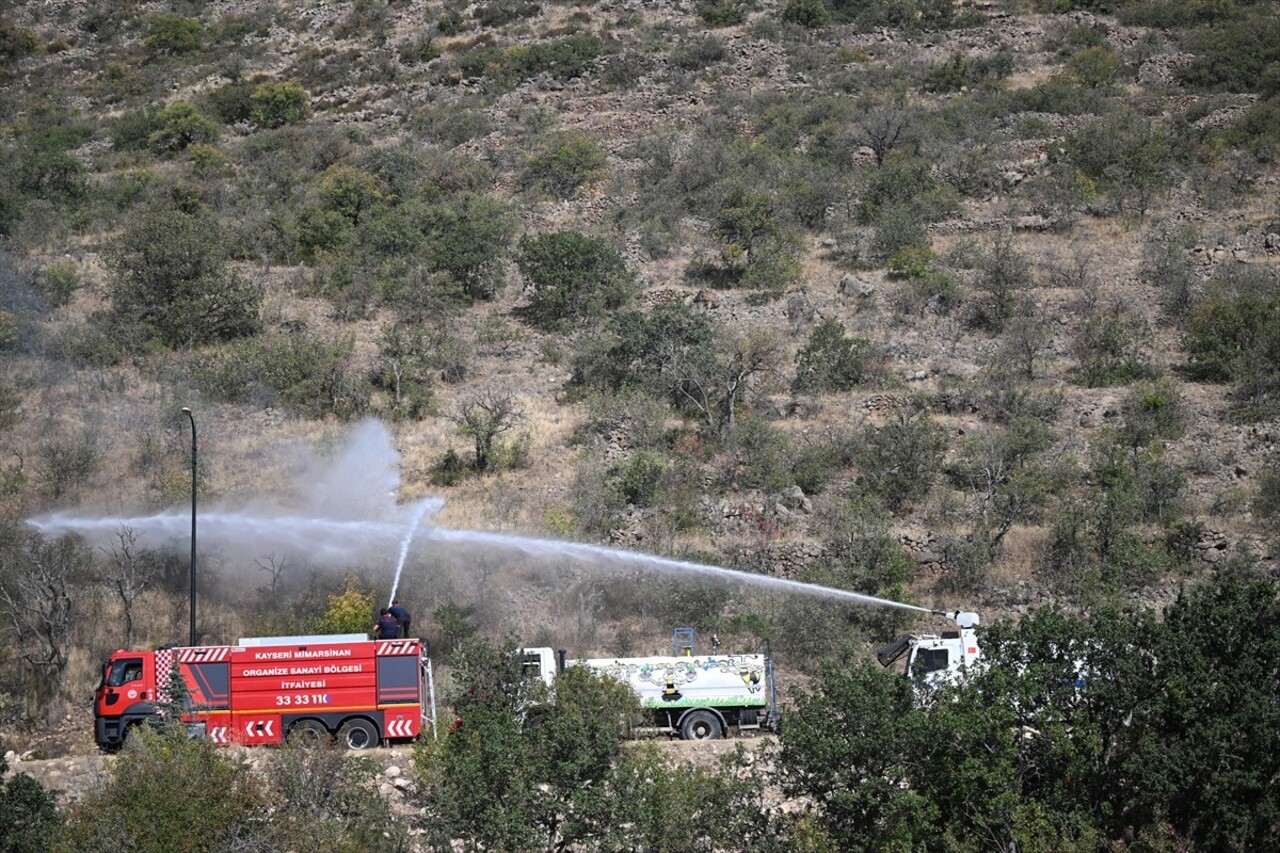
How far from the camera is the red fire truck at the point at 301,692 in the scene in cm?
2578

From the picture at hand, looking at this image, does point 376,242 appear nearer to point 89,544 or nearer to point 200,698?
point 89,544

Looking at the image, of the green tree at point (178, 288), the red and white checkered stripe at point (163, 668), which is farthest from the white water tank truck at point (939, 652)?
the green tree at point (178, 288)

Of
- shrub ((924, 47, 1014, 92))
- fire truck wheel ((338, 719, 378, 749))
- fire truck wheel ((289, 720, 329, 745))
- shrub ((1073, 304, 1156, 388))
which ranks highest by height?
shrub ((924, 47, 1014, 92))

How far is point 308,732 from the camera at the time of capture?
25.6m

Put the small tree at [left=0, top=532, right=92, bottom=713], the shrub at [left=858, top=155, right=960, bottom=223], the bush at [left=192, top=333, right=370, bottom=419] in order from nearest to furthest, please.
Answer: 1. the small tree at [left=0, top=532, right=92, bottom=713]
2. the bush at [left=192, top=333, right=370, bottom=419]
3. the shrub at [left=858, top=155, right=960, bottom=223]

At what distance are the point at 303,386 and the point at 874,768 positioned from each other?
78.4 feet

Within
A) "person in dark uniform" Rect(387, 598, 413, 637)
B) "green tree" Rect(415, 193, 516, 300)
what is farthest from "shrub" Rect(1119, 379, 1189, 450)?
"green tree" Rect(415, 193, 516, 300)

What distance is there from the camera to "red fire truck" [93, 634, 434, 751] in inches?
1015

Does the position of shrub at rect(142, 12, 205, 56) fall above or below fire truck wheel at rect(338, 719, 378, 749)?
above

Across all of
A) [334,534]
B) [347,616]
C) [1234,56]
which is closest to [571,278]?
[334,534]

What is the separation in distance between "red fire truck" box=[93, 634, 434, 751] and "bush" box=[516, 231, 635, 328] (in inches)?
868

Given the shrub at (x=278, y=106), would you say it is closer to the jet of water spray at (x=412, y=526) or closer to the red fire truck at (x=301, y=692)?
the jet of water spray at (x=412, y=526)

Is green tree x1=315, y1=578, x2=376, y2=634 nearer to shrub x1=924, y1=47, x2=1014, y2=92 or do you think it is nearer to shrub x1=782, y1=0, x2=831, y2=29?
shrub x1=924, y1=47, x2=1014, y2=92

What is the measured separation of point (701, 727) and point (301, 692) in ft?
23.5
